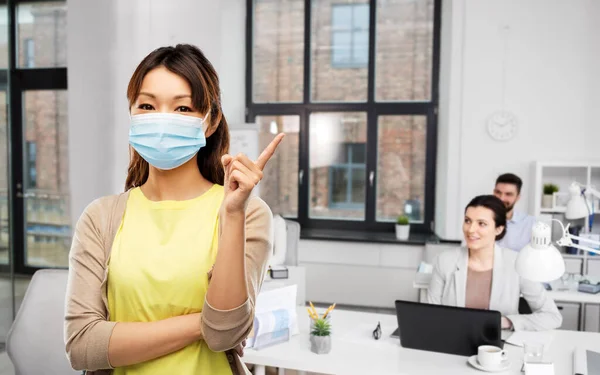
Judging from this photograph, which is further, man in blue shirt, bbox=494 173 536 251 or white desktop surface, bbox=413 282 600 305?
man in blue shirt, bbox=494 173 536 251

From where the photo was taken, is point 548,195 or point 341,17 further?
point 341,17

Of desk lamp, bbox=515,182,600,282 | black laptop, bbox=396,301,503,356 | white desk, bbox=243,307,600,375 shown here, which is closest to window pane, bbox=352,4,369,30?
white desk, bbox=243,307,600,375

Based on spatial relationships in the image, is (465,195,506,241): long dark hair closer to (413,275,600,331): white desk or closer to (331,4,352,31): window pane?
(413,275,600,331): white desk

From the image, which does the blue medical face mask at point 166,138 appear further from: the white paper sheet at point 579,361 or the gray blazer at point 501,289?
the gray blazer at point 501,289

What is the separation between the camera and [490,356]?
2.16 meters

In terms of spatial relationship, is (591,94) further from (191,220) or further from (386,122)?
(191,220)

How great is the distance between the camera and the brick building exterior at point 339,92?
19.8ft

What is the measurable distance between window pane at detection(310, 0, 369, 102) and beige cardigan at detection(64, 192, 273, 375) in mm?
5192

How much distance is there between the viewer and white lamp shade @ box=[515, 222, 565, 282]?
1886 millimetres

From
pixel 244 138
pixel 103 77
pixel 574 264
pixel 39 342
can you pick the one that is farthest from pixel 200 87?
pixel 574 264

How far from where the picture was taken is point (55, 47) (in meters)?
6.09

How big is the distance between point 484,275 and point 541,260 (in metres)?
1.06

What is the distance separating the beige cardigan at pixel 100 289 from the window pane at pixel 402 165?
16.7 ft

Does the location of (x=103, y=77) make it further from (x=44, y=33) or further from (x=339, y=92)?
(x=339, y=92)
